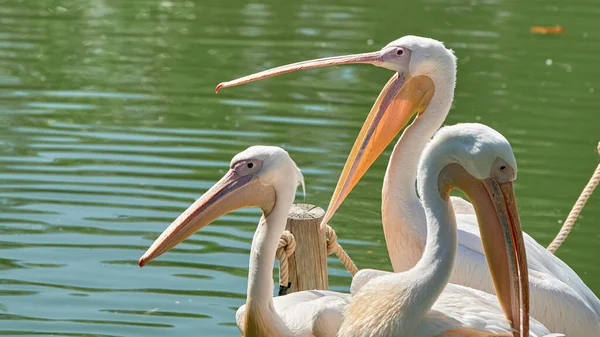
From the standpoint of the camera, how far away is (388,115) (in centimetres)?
486

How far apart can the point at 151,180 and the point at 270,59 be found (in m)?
3.26

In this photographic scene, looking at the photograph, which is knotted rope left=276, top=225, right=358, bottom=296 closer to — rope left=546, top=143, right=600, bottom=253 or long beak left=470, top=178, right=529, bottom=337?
long beak left=470, top=178, right=529, bottom=337

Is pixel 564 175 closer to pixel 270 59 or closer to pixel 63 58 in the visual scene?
pixel 270 59

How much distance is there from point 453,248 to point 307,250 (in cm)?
107

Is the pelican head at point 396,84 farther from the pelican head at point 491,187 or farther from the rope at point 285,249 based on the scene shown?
the pelican head at point 491,187

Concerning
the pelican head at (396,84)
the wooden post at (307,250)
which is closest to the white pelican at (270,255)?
the wooden post at (307,250)

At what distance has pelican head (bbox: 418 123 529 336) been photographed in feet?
12.2

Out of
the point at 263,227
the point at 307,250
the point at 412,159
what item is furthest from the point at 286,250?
the point at 412,159

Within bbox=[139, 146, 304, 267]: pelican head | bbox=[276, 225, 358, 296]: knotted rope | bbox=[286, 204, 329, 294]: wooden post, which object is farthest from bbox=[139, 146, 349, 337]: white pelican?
bbox=[286, 204, 329, 294]: wooden post

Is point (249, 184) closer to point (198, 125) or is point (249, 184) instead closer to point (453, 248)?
point (453, 248)

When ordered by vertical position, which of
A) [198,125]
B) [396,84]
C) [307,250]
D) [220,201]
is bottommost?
[198,125]

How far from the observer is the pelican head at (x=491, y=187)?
372 centimetres

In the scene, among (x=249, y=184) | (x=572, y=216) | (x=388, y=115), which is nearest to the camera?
(x=249, y=184)

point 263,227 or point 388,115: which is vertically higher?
point 388,115
